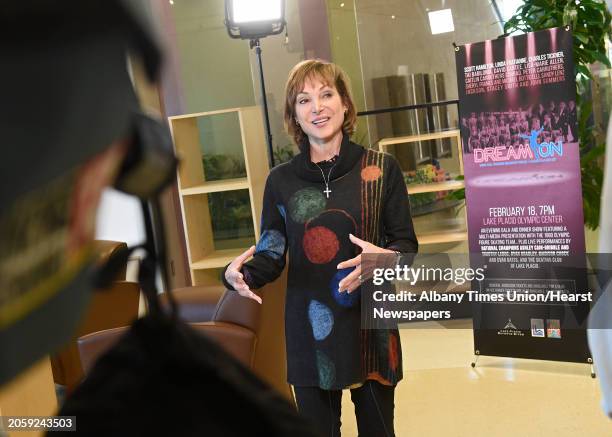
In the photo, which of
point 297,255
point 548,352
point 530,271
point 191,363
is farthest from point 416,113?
point 191,363

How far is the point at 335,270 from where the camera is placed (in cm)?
259

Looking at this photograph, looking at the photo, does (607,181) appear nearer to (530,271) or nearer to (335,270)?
(335,270)

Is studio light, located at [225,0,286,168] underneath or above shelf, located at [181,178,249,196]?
above

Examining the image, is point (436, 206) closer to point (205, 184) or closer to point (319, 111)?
point (205, 184)

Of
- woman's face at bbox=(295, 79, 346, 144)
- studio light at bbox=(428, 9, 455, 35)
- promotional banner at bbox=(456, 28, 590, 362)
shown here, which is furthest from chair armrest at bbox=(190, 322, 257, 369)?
studio light at bbox=(428, 9, 455, 35)

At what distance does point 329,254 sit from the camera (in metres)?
2.60

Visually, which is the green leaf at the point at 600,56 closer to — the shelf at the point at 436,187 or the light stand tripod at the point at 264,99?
the shelf at the point at 436,187

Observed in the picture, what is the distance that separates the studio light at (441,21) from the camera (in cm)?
651

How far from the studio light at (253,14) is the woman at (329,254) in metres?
3.26

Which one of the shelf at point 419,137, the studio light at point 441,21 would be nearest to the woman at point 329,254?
the shelf at point 419,137

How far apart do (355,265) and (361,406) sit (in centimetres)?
57

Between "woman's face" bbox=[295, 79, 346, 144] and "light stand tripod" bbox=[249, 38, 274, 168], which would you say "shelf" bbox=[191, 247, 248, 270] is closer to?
"light stand tripod" bbox=[249, 38, 274, 168]

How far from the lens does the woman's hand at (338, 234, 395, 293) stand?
2.38 metres

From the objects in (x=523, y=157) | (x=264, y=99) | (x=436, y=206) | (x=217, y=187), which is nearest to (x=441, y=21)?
(x=436, y=206)
